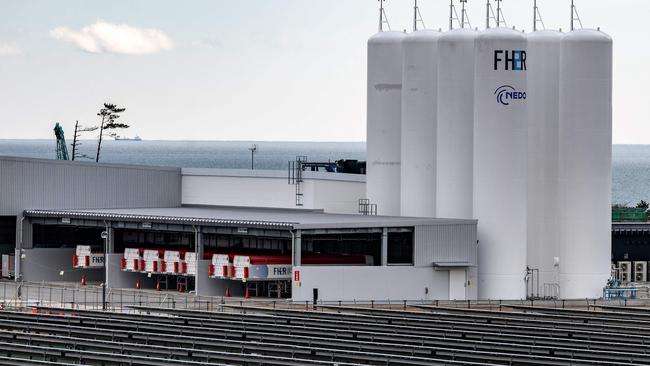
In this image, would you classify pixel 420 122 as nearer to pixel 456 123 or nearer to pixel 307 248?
pixel 456 123

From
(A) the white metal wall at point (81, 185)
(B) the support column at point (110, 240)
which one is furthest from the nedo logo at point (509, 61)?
(A) the white metal wall at point (81, 185)

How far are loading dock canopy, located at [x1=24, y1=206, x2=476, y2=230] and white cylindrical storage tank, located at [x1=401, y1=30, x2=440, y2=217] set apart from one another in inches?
90.7

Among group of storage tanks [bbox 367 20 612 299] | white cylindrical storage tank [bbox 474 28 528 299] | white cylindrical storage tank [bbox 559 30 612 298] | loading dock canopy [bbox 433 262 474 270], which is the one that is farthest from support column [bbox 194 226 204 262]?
white cylindrical storage tank [bbox 559 30 612 298]

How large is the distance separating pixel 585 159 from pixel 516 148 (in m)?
3.97

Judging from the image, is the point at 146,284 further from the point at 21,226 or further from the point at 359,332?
the point at 359,332

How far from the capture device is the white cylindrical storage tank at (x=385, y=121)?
278 feet

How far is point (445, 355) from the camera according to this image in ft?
151

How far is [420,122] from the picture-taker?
82.5 m

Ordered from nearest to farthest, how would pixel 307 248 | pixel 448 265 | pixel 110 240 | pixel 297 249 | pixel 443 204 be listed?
pixel 297 249
pixel 448 265
pixel 443 204
pixel 110 240
pixel 307 248

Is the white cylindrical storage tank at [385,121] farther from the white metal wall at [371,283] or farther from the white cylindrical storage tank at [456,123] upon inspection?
the white metal wall at [371,283]

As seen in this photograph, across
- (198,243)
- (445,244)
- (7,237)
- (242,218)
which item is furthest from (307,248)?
(7,237)

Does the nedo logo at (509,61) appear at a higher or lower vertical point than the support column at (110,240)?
higher

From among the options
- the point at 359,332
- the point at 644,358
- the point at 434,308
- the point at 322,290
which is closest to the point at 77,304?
the point at 322,290

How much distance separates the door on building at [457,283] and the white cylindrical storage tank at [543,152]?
5.08 meters
